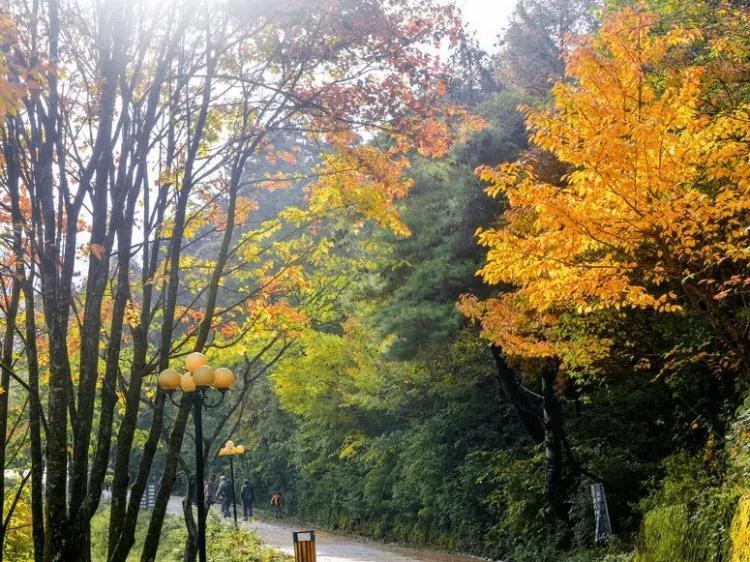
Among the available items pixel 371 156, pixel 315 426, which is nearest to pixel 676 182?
pixel 371 156

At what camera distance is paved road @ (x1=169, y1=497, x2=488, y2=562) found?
15.7 metres

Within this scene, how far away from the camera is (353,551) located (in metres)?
17.5

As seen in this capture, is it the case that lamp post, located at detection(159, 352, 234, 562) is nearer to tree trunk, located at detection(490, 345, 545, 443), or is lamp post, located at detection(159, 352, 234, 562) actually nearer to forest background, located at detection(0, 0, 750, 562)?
forest background, located at detection(0, 0, 750, 562)

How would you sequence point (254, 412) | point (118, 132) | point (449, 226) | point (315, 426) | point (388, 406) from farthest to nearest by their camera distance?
point (254, 412), point (315, 426), point (388, 406), point (449, 226), point (118, 132)

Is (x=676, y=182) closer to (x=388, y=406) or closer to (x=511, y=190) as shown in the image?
(x=511, y=190)

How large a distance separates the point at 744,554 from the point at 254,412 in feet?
88.2

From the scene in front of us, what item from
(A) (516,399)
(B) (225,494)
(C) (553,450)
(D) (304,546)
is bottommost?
(D) (304,546)

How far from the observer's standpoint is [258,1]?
7.34 m

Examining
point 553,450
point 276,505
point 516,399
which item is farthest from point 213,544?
point 276,505

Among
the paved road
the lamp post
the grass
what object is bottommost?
the paved road

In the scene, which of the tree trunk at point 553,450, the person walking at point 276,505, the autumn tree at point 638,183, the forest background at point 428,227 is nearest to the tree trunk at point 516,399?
the forest background at point 428,227

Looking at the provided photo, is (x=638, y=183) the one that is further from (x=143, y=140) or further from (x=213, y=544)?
(x=213, y=544)

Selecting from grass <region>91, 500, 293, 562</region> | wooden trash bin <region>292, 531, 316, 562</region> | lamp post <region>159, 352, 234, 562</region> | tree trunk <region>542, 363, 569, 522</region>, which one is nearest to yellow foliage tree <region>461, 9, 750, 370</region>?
lamp post <region>159, 352, 234, 562</region>

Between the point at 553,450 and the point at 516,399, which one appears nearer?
the point at 553,450
